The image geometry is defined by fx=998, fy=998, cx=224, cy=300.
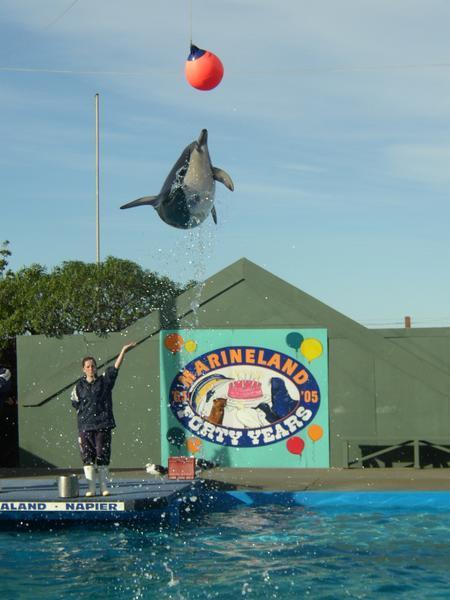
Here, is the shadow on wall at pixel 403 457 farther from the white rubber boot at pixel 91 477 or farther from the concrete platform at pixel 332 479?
the white rubber boot at pixel 91 477

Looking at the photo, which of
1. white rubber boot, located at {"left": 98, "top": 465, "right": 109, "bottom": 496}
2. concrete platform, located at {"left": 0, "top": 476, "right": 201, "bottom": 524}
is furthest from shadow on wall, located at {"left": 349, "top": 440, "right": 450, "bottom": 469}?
white rubber boot, located at {"left": 98, "top": 465, "right": 109, "bottom": 496}

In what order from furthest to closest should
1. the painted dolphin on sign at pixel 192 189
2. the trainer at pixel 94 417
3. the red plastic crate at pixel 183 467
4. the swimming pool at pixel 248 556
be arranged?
the red plastic crate at pixel 183 467, the trainer at pixel 94 417, the painted dolphin on sign at pixel 192 189, the swimming pool at pixel 248 556

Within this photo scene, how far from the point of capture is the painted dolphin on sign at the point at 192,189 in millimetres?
9875

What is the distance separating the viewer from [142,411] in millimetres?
16781

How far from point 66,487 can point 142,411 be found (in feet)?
15.6

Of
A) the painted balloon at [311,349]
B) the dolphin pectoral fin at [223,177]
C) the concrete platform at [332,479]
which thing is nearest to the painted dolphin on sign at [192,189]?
the dolphin pectoral fin at [223,177]

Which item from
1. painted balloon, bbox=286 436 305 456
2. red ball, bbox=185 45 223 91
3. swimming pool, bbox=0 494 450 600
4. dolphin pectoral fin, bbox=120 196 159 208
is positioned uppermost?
red ball, bbox=185 45 223 91

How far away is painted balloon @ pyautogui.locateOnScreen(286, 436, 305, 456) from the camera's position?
16516 millimetres

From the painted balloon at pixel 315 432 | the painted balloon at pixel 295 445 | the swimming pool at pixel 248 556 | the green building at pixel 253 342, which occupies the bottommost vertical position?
the swimming pool at pixel 248 556

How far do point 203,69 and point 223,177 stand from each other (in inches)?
49.1

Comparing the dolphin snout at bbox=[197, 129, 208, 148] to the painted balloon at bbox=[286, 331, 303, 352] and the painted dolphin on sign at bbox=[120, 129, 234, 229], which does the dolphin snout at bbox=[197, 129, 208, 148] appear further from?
the painted balloon at bbox=[286, 331, 303, 352]

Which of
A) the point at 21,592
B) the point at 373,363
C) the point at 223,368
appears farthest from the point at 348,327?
the point at 21,592

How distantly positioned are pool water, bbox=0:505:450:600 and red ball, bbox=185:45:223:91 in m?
4.67

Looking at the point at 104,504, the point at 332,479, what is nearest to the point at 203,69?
the point at 104,504
